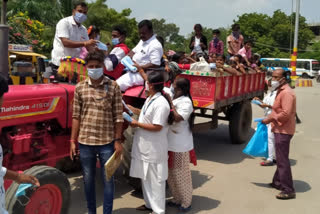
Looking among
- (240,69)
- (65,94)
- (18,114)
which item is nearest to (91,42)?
(65,94)

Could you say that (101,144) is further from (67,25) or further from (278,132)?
(278,132)

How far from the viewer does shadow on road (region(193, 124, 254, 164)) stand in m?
6.68

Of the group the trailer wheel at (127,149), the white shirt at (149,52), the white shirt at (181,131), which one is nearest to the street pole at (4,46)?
the trailer wheel at (127,149)

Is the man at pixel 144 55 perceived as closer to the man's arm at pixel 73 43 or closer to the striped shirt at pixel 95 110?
the man's arm at pixel 73 43

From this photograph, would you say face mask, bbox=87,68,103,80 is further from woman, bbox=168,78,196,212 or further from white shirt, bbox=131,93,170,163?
woman, bbox=168,78,196,212

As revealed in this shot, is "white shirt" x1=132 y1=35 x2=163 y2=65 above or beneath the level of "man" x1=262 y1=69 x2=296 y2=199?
above

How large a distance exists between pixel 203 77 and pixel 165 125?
8.60 ft

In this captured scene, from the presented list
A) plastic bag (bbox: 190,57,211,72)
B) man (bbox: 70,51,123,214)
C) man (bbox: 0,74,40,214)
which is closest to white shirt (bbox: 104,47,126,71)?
man (bbox: 70,51,123,214)

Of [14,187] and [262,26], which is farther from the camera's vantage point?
[262,26]

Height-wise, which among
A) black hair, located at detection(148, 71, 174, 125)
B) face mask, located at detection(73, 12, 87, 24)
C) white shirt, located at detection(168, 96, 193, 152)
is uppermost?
face mask, located at detection(73, 12, 87, 24)

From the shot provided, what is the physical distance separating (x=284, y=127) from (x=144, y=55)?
2060 millimetres

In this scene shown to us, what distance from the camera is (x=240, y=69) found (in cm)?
787

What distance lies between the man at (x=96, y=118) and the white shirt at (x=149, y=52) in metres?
1.28

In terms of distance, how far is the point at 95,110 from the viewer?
11.4 feet
